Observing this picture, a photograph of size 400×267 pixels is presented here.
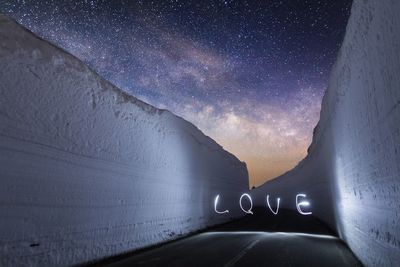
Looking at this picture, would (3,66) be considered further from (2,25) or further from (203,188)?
(203,188)

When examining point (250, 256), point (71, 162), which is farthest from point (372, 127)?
point (71, 162)

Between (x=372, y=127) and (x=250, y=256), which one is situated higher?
(x=372, y=127)

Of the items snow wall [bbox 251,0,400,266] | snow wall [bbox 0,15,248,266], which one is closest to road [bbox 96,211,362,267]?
snow wall [bbox 251,0,400,266]

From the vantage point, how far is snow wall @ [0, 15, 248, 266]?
19.6ft

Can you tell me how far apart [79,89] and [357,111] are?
6.12m

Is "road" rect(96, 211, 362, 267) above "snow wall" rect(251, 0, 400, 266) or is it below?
below

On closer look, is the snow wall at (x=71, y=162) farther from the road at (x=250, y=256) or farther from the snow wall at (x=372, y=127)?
the snow wall at (x=372, y=127)

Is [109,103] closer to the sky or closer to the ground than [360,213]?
closer to the sky

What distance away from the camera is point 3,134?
5.73 meters

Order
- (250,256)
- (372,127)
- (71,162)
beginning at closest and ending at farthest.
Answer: (372,127)
(71,162)
(250,256)

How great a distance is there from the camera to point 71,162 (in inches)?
297

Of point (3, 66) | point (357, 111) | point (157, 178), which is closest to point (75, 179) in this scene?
point (3, 66)

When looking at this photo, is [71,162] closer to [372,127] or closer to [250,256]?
[250,256]

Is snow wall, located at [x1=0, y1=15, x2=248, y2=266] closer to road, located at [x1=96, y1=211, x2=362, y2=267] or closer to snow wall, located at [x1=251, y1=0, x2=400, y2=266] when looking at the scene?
road, located at [x1=96, y1=211, x2=362, y2=267]
